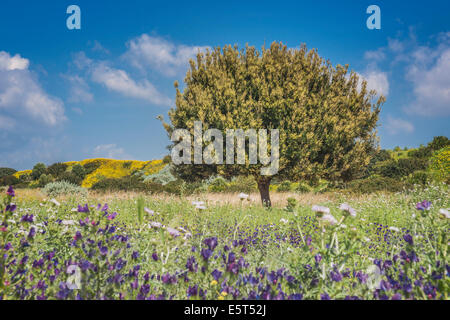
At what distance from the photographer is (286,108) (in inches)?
421

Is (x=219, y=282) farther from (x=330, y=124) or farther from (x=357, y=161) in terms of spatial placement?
(x=357, y=161)

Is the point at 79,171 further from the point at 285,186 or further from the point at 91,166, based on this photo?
the point at 285,186

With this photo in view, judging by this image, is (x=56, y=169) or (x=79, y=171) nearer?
(x=56, y=169)

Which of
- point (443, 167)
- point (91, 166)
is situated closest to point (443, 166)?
point (443, 167)

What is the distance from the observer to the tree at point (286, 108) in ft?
34.7

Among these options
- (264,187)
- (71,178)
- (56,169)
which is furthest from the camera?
(56,169)

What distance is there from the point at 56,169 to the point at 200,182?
24.0 m

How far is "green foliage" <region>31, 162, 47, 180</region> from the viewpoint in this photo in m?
30.1

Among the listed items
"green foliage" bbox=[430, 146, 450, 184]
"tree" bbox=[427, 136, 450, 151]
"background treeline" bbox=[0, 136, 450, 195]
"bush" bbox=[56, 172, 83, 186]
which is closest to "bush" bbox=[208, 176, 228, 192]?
"background treeline" bbox=[0, 136, 450, 195]

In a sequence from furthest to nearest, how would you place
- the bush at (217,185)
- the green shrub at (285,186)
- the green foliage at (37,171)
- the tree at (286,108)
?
the green foliage at (37,171) < the green shrub at (285,186) < the bush at (217,185) < the tree at (286,108)

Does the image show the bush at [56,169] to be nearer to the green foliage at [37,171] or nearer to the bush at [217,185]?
the green foliage at [37,171]

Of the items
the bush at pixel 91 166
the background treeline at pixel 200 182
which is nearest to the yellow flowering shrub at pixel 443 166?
the background treeline at pixel 200 182

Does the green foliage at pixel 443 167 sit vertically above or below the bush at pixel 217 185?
above

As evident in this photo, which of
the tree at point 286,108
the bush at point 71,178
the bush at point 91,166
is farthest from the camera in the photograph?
the bush at point 91,166
